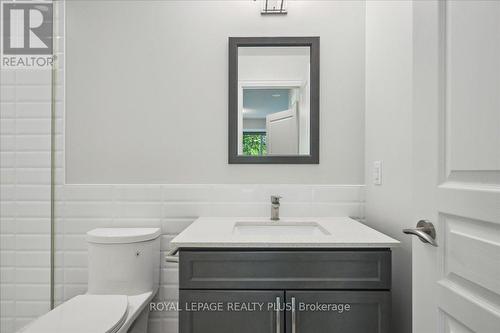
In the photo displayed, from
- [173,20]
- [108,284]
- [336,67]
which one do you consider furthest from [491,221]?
[173,20]

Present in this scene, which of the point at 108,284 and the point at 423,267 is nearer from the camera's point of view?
the point at 423,267

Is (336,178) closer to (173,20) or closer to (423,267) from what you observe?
(423,267)

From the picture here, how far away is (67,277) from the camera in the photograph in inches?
68.7

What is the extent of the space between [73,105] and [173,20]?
29.8 inches

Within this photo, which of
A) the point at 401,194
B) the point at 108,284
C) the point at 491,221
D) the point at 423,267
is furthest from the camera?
the point at 108,284

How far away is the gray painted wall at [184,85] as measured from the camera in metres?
1.76

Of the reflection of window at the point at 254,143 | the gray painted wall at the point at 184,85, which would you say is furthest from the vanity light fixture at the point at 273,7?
the reflection of window at the point at 254,143

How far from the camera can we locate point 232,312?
118 centimetres

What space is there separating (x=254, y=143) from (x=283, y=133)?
0.17 m

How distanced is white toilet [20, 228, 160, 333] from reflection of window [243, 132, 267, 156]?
2.23 feet

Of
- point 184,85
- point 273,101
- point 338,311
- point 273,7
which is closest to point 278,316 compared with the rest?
point 338,311

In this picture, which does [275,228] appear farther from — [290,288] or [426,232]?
[426,232]

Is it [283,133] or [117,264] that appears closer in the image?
[117,264]

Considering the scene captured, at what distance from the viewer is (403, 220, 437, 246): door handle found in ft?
2.71
